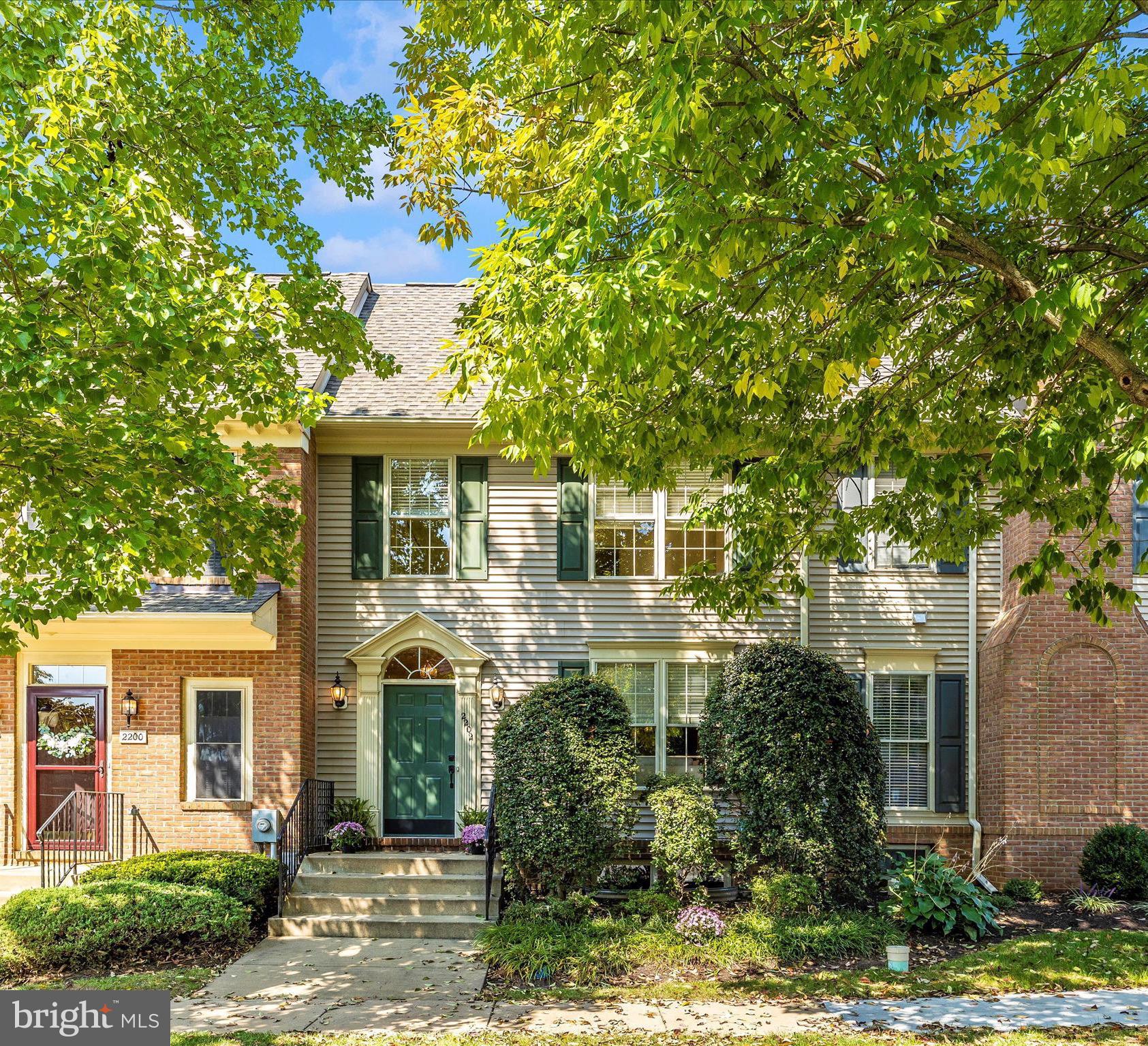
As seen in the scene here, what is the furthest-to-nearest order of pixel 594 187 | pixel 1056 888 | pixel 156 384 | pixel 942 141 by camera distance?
pixel 1056 888 → pixel 156 384 → pixel 942 141 → pixel 594 187

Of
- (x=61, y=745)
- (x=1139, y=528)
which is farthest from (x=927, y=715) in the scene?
(x=61, y=745)

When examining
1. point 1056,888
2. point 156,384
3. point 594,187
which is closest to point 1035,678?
point 1056,888

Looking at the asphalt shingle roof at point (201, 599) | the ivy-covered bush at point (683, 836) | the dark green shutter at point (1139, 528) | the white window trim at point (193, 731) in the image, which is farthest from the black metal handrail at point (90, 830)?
the dark green shutter at point (1139, 528)

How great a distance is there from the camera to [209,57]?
9.24 m

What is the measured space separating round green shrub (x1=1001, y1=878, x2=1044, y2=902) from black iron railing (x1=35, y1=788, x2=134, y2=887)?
Answer: 10162mm

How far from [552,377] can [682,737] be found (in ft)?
25.4

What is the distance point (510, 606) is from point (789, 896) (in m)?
5.00

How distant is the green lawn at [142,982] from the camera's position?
8.34 metres

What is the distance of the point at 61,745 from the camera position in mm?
12406

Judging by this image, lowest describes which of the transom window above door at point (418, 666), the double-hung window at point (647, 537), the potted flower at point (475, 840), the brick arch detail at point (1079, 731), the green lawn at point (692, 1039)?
the green lawn at point (692, 1039)

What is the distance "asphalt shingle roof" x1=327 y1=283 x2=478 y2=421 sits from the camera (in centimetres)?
1274

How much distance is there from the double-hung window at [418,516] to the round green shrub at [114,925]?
15.6 ft

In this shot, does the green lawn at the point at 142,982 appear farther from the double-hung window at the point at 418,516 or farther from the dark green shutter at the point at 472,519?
the dark green shutter at the point at 472,519

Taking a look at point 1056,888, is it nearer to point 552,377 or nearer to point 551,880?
point 551,880
